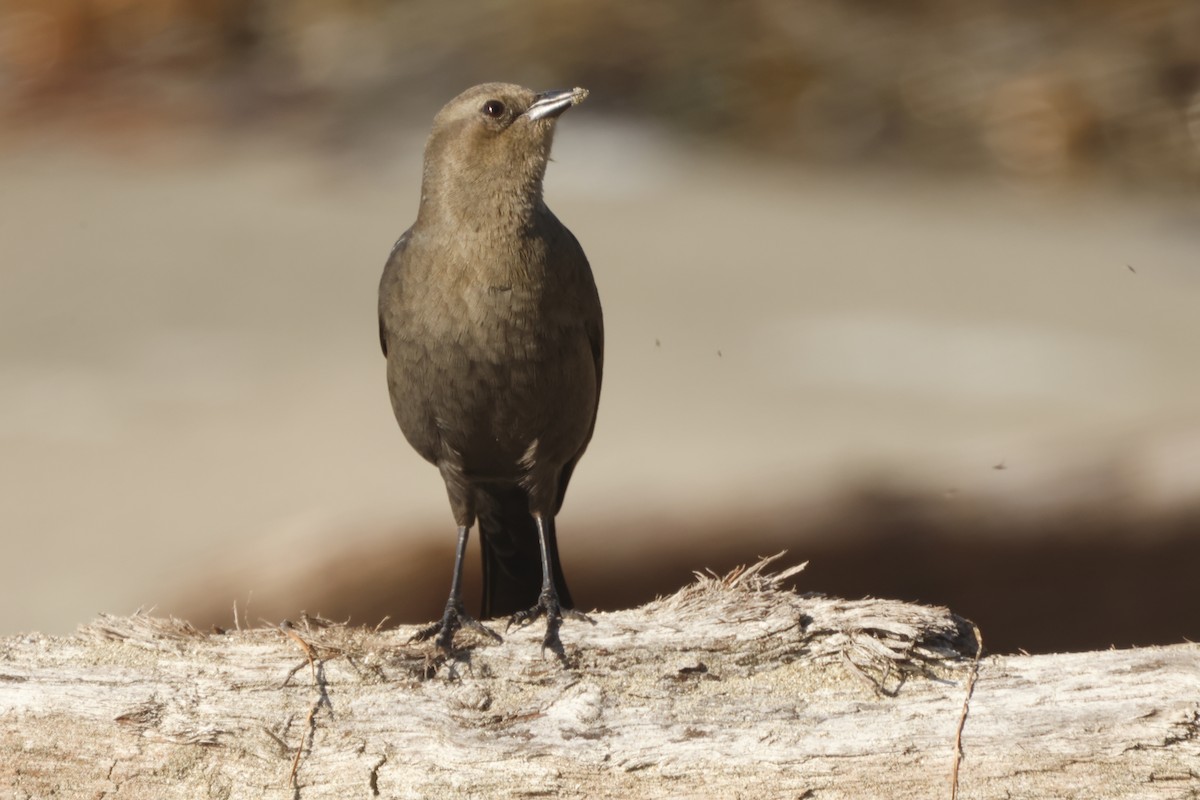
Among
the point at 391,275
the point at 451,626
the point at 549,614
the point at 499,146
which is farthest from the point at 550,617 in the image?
the point at 499,146

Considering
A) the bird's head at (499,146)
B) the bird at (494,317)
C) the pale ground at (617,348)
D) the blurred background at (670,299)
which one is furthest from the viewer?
the pale ground at (617,348)

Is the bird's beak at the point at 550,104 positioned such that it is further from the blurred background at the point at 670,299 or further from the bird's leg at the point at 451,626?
the blurred background at the point at 670,299

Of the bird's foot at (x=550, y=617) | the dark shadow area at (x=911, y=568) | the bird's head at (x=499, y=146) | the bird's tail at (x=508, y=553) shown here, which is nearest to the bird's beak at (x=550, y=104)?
the bird's head at (x=499, y=146)

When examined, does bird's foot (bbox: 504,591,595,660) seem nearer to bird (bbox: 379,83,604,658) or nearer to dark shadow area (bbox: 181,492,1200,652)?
bird (bbox: 379,83,604,658)

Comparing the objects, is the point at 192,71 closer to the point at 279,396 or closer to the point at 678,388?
the point at 279,396

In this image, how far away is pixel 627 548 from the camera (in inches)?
235

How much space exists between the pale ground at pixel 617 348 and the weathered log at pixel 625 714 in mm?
2475

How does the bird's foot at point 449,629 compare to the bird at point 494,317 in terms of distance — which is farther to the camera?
the bird at point 494,317

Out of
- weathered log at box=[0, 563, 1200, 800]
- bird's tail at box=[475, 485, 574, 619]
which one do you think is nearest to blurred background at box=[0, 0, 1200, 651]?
bird's tail at box=[475, 485, 574, 619]

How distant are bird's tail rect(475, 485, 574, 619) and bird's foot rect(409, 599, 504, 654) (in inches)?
27.0

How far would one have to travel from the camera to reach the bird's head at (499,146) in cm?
403

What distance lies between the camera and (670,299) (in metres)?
10.4

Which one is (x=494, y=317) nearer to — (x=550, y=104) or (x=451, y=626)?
(x=550, y=104)

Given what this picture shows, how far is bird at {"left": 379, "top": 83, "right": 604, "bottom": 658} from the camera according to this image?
12.8 ft
